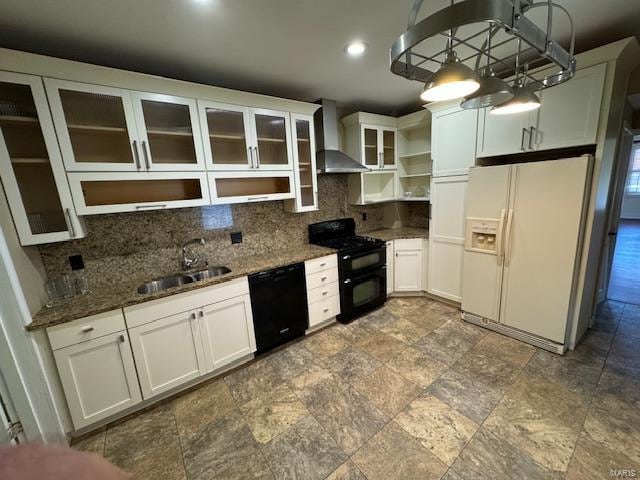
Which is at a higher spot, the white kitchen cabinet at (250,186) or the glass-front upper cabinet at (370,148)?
the glass-front upper cabinet at (370,148)

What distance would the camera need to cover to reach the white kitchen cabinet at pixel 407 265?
3.34 meters

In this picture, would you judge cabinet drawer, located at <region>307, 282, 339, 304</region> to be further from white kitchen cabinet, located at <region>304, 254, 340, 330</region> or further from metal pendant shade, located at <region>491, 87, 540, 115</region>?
metal pendant shade, located at <region>491, 87, 540, 115</region>

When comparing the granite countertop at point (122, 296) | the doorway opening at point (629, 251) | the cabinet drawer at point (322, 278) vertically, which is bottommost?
the doorway opening at point (629, 251)

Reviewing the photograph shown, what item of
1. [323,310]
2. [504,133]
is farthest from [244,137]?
[504,133]

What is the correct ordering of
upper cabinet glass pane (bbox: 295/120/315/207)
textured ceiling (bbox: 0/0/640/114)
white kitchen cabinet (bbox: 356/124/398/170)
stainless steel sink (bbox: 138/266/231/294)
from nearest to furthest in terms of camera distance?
textured ceiling (bbox: 0/0/640/114)
stainless steel sink (bbox: 138/266/231/294)
upper cabinet glass pane (bbox: 295/120/315/207)
white kitchen cabinet (bbox: 356/124/398/170)

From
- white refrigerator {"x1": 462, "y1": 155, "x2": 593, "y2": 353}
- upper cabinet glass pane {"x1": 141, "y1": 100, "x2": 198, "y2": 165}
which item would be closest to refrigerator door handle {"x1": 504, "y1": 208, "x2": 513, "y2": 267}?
white refrigerator {"x1": 462, "y1": 155, "x2": 593, "y2": 353}

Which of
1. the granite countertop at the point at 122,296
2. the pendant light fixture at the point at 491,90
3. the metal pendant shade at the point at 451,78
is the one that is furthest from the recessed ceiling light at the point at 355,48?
the granite countertop at the point at 122,296

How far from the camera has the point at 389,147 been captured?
352 centimetres

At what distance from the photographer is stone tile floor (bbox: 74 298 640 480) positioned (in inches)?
57.1

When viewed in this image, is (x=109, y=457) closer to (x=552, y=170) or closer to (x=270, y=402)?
(x=270, y=402)

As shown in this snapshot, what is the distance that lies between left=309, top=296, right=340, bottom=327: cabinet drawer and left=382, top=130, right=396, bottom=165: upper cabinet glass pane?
6.55ft

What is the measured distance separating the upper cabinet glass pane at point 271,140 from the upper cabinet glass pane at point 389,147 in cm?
154

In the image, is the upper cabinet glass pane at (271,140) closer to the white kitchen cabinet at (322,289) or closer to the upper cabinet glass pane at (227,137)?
the upper cabinet glass pane at (227,137)

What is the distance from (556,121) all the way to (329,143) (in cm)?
205
